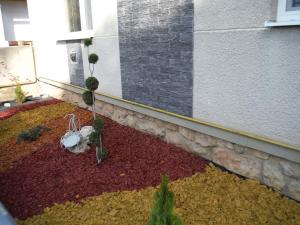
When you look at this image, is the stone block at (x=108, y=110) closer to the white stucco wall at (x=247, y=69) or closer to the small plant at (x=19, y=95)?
the white stucco wall at (x=247, y=69)

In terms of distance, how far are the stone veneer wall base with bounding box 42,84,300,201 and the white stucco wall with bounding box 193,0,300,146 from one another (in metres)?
0.26

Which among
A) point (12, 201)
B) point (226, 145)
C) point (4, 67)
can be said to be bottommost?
point (12, 201)

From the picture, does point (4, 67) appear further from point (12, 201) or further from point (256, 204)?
point (256, 204)

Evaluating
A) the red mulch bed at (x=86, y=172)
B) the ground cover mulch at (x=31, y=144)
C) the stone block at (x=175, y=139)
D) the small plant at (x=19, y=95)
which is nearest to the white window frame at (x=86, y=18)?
the ground cover mulch at (x=31, y=144)

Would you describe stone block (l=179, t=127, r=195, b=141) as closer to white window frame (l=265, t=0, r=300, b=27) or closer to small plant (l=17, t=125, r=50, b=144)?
white window frame (l=265, t=0, r=300, b=27)

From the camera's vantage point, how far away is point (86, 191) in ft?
12.0

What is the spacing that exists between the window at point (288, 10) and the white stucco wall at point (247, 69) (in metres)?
0.08

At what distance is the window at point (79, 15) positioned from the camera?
6289 mm

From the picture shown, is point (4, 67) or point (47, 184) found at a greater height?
point (4, 67)

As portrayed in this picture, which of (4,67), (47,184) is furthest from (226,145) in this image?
(4,67)

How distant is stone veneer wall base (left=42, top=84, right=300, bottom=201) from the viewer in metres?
3.18

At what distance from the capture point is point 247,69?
3.35m

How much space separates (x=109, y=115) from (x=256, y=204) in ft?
12.0

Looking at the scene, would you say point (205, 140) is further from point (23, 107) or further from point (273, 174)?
point (23, 107)
